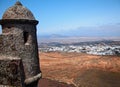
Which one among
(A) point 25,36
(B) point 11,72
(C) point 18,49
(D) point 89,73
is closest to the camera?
(B) point 11,72

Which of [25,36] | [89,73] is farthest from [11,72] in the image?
[89,73]

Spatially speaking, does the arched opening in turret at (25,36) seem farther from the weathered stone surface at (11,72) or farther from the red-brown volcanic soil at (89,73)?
the red-brown volcanic soil at (89,73)

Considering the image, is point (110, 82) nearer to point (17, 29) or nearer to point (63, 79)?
point (63, 79)

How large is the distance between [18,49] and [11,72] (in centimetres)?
103

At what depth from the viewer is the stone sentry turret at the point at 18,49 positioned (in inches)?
344

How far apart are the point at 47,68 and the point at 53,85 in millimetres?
11349

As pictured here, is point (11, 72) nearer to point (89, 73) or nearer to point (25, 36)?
point (25, 36)

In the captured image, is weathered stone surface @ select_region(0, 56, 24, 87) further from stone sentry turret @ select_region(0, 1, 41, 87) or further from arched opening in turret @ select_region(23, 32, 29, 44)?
arched opening in turret @ select_region(23, 32, 29, 44)

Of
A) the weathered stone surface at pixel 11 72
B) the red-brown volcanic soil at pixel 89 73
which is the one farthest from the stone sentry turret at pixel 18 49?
the red-brown volcanic soil at pixel 89 73

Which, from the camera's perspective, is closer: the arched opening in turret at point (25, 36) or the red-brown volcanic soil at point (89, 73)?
the arched opening in turret at point (25, 36)

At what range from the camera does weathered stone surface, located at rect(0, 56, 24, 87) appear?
8.70 metres

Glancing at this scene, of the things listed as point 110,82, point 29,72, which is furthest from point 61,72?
point 29,72

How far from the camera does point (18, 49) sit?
9.13m

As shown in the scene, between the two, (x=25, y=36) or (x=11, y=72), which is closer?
(x=11, y=72)
